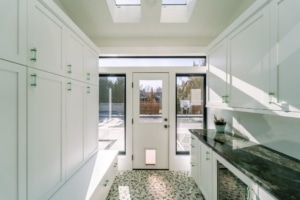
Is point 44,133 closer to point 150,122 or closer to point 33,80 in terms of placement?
point 33,80

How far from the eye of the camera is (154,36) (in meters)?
3.53

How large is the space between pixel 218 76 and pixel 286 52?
1.34m

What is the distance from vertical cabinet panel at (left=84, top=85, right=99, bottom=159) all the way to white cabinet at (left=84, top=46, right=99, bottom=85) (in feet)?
0.37

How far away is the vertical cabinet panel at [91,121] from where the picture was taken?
249cm

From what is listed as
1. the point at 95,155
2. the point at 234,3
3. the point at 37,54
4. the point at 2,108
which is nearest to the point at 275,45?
the point at 234,3

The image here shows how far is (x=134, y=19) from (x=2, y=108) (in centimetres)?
264

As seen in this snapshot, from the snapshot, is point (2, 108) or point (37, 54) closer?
point (2, 108)

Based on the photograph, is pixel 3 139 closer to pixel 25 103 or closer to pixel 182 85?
pixel 25 103

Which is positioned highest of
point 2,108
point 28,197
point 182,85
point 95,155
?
point 182,85

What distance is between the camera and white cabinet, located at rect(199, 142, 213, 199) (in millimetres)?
2329

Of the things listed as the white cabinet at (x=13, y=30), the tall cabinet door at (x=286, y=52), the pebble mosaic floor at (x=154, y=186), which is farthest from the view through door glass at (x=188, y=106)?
the white cabinet at (x=13, y=30)

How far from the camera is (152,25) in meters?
3.26

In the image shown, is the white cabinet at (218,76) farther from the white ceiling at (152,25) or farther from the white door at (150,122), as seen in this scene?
the white door at (150,122)

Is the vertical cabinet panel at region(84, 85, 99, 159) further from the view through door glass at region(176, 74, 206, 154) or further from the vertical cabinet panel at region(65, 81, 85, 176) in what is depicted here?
the view through door glass at region(176, 74, 206, 154)
